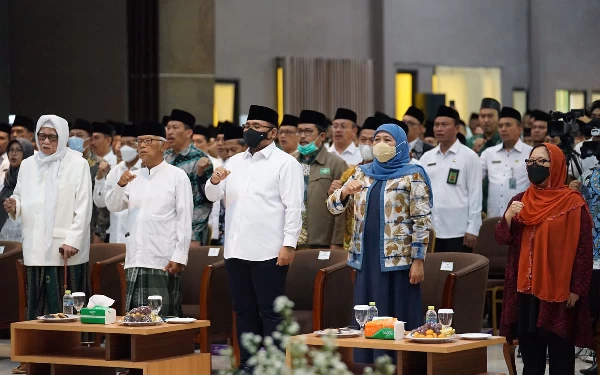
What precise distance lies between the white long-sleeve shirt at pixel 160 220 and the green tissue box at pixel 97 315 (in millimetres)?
680

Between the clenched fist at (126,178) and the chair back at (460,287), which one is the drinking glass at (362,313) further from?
the clenched fist at (126,178)

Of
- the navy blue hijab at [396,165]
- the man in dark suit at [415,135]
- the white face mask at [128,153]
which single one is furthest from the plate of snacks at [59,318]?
the man in dark suit at [415,135]

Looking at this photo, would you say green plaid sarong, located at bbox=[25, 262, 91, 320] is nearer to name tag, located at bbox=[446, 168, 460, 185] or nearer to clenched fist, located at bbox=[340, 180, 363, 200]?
clenched fist, located at bbox=[340, 180, 363, 200]

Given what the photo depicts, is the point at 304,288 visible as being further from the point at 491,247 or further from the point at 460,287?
the point at 491,247

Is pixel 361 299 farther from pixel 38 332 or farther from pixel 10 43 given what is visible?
pixel 10 43

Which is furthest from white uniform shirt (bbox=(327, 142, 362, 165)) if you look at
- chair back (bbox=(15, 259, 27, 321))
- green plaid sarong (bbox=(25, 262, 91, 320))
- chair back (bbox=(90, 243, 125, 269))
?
chair back (bbox=(15, 259, 27, 321))

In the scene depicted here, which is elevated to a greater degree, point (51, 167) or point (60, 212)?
point (51, 167)

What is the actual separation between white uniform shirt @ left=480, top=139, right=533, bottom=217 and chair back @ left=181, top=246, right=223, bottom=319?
2233 mm

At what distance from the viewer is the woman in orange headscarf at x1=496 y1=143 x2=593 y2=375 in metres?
5.98

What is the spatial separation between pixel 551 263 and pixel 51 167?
3136 millimetres

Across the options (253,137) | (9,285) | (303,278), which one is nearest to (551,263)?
(253,137)

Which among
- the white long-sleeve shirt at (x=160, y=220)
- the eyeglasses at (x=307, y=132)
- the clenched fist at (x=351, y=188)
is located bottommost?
the white long-sleeve shirt at (x=160, y=220)

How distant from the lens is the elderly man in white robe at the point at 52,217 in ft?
24.2

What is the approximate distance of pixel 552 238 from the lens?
6.00 metres
